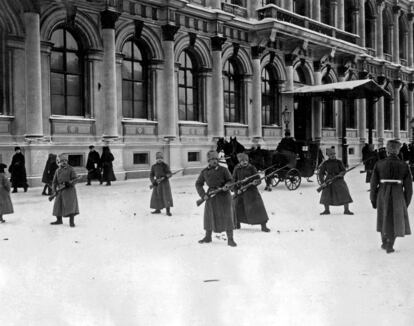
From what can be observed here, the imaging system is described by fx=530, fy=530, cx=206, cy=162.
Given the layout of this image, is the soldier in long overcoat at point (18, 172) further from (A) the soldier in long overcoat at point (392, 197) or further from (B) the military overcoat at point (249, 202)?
(A) the soldier in long overcoat at point (392, 197)

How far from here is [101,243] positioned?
8.16 meters

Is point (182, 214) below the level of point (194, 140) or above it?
below

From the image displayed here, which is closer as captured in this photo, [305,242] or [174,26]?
[305,242]

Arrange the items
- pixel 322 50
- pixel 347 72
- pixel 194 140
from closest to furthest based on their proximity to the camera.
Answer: pixel 194 140, pixel 322 50, pixel 347 72

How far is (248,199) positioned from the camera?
9.17 meters

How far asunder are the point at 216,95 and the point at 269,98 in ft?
16.7

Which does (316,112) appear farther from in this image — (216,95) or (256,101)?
(216,95)

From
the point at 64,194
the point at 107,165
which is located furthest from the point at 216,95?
the point at 64,194

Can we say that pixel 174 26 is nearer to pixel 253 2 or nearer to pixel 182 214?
pixel 253 2

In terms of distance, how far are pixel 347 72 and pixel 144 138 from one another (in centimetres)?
Result: 1785

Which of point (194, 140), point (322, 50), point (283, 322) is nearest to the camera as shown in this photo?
point (283, 322)

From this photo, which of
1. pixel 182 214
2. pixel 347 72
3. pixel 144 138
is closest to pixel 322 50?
pixel 347 72

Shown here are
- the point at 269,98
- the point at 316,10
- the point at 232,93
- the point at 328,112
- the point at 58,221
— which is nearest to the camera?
the point at 58,221

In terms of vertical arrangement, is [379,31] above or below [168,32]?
above
